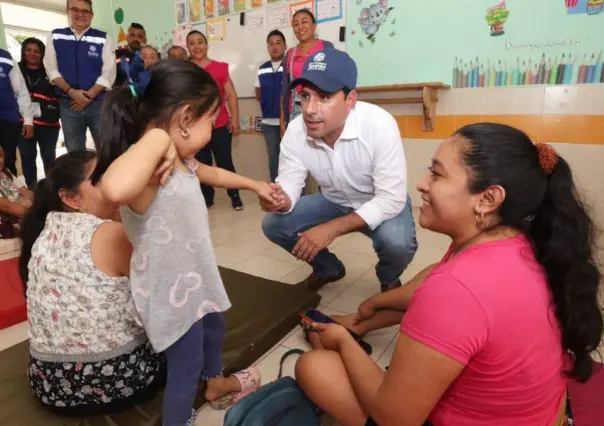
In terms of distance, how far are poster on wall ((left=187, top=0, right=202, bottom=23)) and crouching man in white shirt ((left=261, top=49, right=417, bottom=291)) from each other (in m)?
3.37

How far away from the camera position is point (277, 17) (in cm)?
388

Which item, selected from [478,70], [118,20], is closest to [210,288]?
[478,70]

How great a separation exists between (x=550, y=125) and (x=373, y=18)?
1.61 m

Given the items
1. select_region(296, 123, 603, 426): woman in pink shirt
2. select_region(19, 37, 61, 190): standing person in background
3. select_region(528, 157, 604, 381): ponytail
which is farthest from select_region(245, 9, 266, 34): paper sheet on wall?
select_region(528, 157, 604, 381): ponytail

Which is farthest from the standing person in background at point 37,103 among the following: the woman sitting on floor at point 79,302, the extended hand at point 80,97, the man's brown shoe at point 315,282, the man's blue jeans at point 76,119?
the woman sitting on floor at point 79,302

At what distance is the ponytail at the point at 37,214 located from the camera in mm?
1086

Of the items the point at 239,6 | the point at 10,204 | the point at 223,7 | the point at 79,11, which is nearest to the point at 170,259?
the point at 10,204

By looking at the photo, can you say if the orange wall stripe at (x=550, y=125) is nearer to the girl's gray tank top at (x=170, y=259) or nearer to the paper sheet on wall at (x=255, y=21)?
the paper sheet on wall at (x=255, y=21)

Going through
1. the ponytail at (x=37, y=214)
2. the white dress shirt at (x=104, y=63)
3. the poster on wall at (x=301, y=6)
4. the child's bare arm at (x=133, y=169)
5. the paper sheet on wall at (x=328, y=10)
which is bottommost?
the ponytail at (x=37, y=214)

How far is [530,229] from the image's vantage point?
0.77 meters

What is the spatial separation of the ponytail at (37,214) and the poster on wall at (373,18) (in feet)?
9.68

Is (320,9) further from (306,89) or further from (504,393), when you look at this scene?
(504,393)

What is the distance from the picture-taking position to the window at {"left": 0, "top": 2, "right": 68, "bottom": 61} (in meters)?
5.11

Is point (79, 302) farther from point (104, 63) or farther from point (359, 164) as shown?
point (104, 63)
